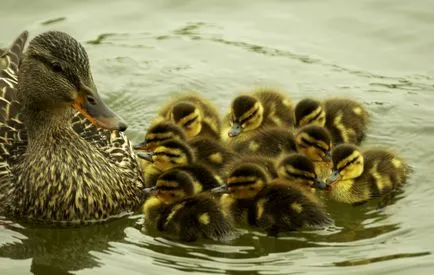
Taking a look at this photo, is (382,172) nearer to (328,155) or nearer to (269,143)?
(328,155)

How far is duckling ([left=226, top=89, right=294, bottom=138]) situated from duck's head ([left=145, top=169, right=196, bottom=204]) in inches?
34.5

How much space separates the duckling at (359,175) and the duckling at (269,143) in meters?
0.31

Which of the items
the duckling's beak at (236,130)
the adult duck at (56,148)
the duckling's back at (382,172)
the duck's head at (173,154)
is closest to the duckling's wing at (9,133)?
the adult duck at (56,148)

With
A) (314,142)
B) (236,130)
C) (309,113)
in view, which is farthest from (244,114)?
(314,142)

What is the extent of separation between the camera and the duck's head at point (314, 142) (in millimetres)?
5988

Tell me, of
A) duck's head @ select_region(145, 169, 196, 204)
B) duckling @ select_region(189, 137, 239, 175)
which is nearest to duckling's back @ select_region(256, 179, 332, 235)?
duck's head @ select_region(145, 169, 196, 204)

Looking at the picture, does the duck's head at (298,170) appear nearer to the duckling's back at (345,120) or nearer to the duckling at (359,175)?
the duckling at (359,175)

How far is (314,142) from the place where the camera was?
236 inches

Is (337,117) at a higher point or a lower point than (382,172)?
higher

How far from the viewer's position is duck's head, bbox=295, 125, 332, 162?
599 cm

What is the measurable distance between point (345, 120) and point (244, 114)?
1.99 feet

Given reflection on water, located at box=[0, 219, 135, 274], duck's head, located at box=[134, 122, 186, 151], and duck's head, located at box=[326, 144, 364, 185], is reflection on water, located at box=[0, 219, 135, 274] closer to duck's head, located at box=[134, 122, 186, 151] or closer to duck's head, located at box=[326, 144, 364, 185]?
duck's head, located at box=[134, 122, 186, 151]

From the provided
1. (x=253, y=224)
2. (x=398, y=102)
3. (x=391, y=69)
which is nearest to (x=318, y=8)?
(x=391, y=69)

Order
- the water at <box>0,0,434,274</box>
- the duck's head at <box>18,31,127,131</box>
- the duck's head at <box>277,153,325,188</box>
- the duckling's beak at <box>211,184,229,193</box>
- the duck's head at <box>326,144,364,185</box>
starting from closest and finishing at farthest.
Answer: the water at <box>0,0,434,274</box> < the duck's head at <box>18,31,127,131</box> < the duckling's beak at <box>211,184,229,193</box> < the duck's head at <box>277,153,325,188</box> < the duck's head at <box>326,144,364,185</box>
